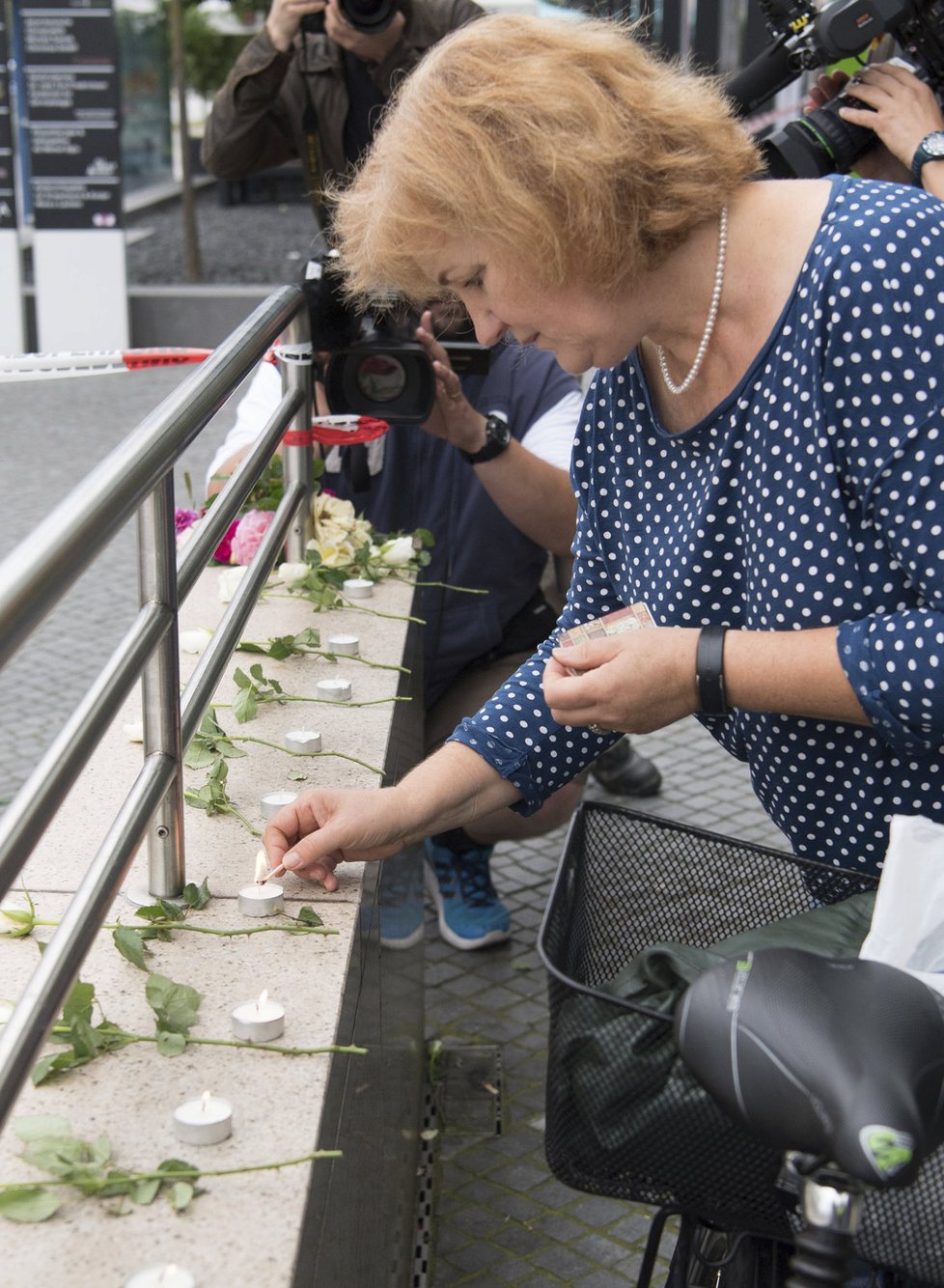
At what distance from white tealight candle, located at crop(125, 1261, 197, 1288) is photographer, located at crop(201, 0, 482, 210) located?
320 centimetres

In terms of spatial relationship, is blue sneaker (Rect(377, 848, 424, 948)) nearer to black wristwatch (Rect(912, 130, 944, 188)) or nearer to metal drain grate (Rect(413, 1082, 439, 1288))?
metal drain grate (Rect(413, 1082, 439, 1288))

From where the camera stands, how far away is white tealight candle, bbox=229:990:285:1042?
62.2 inches

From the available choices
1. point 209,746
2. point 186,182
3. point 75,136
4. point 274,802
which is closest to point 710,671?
point 274,802

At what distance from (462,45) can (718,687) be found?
73 centimetres

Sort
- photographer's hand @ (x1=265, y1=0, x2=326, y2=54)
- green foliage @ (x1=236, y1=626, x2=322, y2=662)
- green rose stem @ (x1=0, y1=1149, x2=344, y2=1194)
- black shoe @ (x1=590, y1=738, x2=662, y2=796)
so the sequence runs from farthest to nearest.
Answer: black shoe @ (x1=590, y1=738, x2=662, y2=796)
photographer's hand @ (x1=265, y1=0, x2=326, y2=54)
green foliage @ (x1=236, y1=626, x2=322, y2=662)
green rose stem @ (x1=0, y1=1149, x2=344, y2=1194)

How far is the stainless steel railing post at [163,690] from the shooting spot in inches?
69.5

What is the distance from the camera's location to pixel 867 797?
175 centimetres

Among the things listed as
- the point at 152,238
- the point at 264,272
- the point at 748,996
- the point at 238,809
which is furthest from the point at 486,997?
the point at 152,238

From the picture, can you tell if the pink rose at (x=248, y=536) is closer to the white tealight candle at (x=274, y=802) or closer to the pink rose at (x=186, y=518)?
the pink rose at (x=186, y=518)

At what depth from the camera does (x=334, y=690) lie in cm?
255

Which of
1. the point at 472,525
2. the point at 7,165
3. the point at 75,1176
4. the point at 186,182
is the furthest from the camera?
the point at 186,182

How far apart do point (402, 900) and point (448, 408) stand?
3.64 feet

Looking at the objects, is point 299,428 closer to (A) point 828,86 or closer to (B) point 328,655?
(B) point 328,655

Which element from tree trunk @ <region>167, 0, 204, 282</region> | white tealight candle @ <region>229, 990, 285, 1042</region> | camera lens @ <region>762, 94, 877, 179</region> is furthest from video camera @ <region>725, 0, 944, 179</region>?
tree trunk @ <region>167, 0, 204, 282</region>
